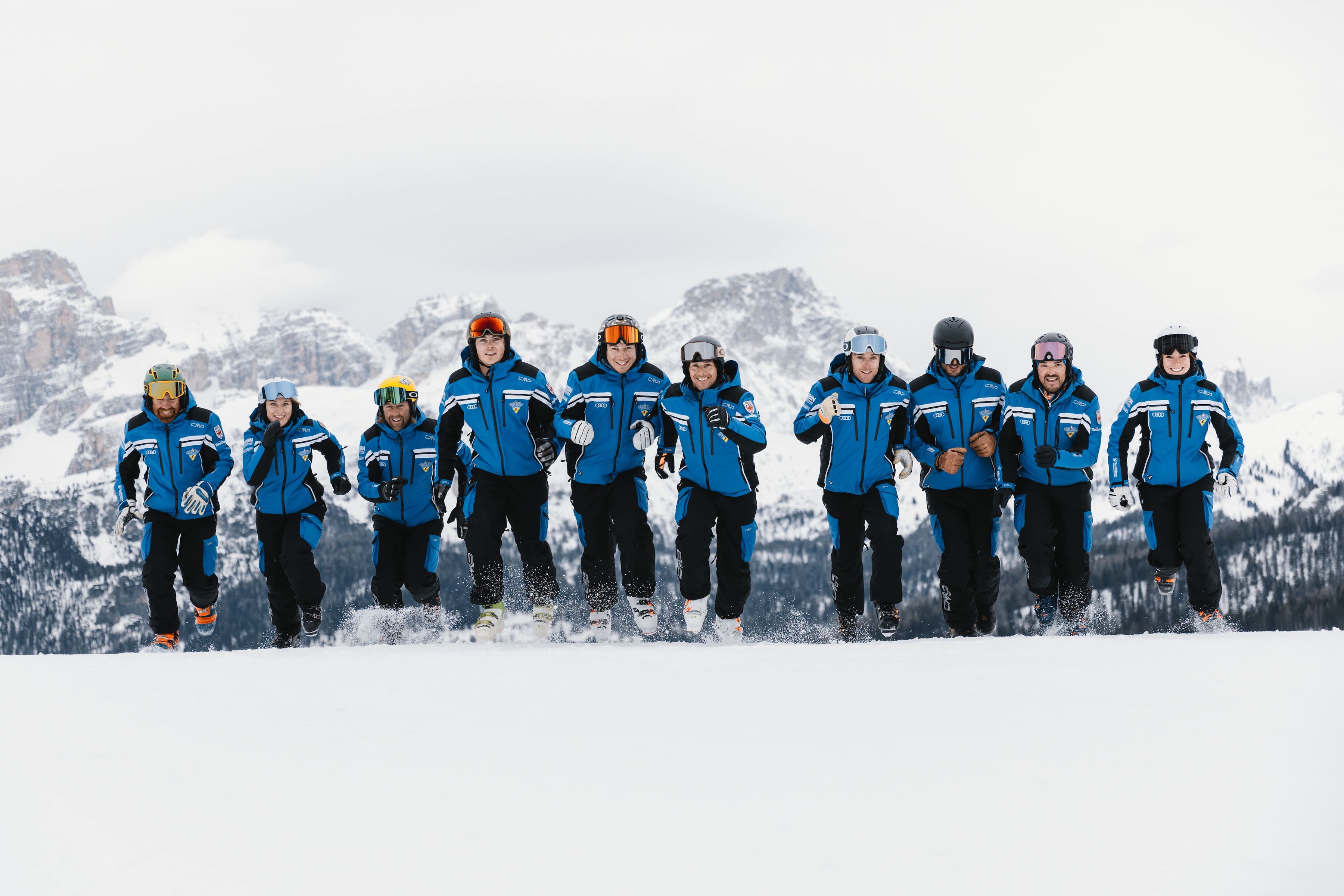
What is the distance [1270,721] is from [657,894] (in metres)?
3.12

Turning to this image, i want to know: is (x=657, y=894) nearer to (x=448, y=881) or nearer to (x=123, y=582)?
(x=448, y=881)

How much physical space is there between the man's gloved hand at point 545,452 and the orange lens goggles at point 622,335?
1.02 metres

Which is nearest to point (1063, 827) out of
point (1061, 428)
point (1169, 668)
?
point (1169, 668)

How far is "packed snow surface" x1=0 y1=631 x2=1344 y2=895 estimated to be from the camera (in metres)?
3.12

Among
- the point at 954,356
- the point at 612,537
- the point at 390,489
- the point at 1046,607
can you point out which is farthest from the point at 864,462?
the point at 390,489

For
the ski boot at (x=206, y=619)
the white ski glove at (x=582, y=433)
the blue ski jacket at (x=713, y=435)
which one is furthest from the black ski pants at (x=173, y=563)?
the blue ski jacket at (x=713, y=435)

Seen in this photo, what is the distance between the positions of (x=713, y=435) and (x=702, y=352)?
713 millimetres

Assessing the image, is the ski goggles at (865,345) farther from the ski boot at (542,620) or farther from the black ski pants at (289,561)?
the black ski pants at (289,561)

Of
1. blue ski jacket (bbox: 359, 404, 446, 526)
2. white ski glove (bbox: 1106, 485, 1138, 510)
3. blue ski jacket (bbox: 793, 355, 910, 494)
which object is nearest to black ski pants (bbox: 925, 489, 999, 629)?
blue ski jacket (bbox: 793, 355, 910, 494)

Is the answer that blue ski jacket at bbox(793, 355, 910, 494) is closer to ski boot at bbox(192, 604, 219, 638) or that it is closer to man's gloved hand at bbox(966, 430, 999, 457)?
man's gloved hand at bbox(966, 430, 999, 457)

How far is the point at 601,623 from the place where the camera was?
319 inches

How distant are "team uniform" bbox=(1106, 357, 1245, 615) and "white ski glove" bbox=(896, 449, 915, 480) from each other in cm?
195

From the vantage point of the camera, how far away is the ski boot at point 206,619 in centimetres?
1001

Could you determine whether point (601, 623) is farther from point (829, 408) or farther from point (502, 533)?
point (829, 408)
